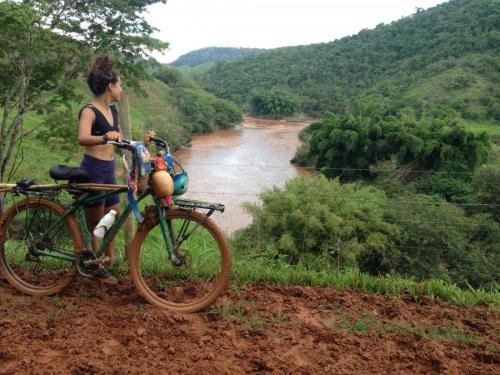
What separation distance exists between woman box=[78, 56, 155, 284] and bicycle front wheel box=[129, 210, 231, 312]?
13.3 inches

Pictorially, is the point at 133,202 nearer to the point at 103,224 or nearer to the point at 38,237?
the point at 103,224

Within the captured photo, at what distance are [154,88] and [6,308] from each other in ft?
192

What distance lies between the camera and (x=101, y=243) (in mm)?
3154

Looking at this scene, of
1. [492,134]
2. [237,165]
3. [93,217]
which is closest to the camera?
[93,217]

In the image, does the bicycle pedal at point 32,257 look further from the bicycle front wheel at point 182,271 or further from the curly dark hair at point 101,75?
the curly dark hair at point 101,75

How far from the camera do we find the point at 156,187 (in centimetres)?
283

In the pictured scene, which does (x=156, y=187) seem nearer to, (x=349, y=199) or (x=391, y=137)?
(x=349, y=199)

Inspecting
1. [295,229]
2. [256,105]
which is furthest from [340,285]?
[256,105]

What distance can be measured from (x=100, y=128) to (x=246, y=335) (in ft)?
5.46

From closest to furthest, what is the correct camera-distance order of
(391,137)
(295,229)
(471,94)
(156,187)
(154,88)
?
(156,187)
(295,229)
(391,137)
(471,94)
(154,88)

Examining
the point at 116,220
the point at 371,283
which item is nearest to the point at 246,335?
the point at 116,220

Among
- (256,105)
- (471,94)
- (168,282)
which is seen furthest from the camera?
(256,105)

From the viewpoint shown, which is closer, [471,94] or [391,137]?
[391,137]

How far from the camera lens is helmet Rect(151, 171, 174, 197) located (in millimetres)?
2804
